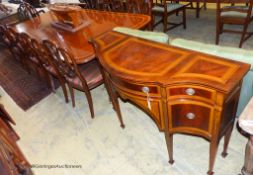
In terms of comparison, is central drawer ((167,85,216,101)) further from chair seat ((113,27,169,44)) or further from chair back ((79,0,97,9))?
chair back ((79,0,97,9))

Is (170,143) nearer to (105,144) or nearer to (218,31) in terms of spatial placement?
(105,144)

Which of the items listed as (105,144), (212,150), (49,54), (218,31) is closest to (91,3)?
(49,54)

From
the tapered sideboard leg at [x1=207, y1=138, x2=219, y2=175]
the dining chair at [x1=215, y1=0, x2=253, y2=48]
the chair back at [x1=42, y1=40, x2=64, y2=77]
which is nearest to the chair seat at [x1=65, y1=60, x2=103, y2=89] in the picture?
the chair back at [x1=42, y1=40, x2=64, y2=77]

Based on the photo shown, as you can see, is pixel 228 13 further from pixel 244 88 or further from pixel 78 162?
pixel 78 162

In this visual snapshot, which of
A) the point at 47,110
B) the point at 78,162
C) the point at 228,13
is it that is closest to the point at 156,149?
the point at 78,162

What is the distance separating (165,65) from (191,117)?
0.37m

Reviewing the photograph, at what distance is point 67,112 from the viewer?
8.22 ft

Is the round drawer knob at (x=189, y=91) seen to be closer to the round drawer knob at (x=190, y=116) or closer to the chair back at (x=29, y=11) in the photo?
the round drawer knob at (x=190, y=116)

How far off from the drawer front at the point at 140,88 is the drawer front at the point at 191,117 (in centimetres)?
14

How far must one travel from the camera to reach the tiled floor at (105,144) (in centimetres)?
176

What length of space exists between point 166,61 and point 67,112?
154 centimetres

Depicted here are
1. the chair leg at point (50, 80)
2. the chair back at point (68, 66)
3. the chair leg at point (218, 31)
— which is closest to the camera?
the chair back at point (68, 66)

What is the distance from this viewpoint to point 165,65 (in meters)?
1.32

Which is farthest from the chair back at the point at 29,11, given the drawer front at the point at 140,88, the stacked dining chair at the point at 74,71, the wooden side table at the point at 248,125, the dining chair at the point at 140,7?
the wooden side table at the point at 248,125
